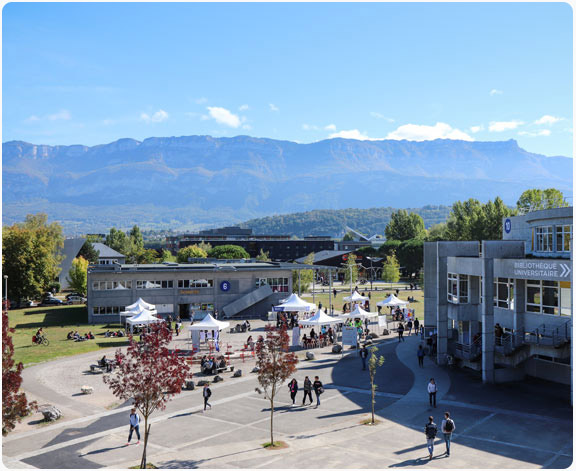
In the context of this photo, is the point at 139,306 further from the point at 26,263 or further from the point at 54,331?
the point at 26,263

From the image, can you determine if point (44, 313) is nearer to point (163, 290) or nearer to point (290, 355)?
point (163, 290)

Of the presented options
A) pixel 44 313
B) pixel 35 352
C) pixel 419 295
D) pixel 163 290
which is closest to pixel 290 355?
pixel 35 352

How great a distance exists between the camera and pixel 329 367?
123 ft

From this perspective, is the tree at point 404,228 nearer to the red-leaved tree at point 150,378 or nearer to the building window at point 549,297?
the building window at point 549,297

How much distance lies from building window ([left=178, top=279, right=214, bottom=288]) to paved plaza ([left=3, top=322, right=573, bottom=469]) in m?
27.6

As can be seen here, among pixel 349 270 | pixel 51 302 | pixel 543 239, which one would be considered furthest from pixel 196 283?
pixel 349 270

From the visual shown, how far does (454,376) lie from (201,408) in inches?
602

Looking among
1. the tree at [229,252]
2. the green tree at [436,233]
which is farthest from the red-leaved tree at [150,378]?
the green tree at [436,233]

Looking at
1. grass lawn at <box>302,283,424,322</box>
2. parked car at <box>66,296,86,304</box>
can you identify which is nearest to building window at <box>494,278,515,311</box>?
grass lawn at <box>302,283,424,322</box>

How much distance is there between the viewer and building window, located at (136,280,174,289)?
202 ft

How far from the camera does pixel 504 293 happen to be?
34.2 metres

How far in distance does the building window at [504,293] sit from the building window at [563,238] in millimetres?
3471

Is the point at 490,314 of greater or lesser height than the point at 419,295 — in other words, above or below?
above

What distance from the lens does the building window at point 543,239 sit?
1355 inches
